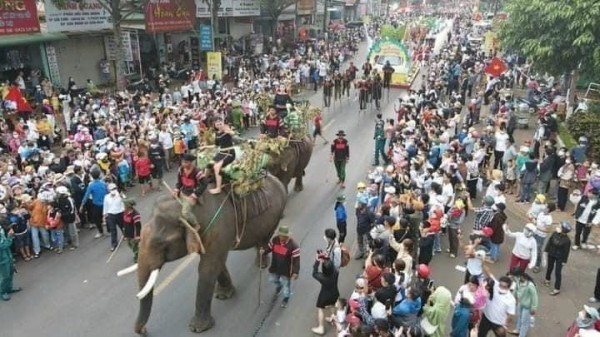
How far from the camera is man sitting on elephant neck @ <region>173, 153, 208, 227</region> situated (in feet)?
23.9

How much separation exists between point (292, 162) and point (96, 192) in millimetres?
4394

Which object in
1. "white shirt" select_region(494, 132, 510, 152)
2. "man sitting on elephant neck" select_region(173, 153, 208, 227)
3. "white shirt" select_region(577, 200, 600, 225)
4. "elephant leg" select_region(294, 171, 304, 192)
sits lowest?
"elephant leg" select_region(294, 171, 304, 192)

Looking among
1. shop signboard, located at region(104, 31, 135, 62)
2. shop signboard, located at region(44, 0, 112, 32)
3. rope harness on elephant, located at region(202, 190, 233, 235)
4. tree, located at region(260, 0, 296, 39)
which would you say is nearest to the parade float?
shop signboard, located at region(104, 31, 135, 62)

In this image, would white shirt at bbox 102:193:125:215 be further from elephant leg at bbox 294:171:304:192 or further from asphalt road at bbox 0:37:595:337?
elephant leg at bbox 294:171:304:192

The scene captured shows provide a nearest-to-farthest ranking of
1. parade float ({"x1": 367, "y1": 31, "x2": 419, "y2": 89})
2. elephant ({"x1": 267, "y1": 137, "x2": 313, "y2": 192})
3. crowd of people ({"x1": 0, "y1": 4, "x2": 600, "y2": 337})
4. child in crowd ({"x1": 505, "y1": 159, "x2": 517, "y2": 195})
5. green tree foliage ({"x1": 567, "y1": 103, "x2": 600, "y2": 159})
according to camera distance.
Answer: crowd of people ({"x1": 0, "y1": 4, "x2": 600, "y2": 337}) → elephant ({"x1": 267, "y1": 137, "x2": 313, "y2": 192}) → child in crowd ({"x1": 505, "y1": 159, "x2": 517, "y2": 195}) → green tree foliage ({"x1": 567, "y1": 103, "x2": 600, "y2": 159}) → parade float ({"x1": 367, "y1": 31, "x2": 419, "y2": 89})

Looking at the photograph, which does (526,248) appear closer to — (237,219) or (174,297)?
(237,219)

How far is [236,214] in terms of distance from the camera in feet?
27.1

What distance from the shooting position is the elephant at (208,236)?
23.1 feet

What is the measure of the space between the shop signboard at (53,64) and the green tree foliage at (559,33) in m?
18.7

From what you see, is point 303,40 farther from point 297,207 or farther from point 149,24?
point 297,207

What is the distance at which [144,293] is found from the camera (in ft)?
22.5

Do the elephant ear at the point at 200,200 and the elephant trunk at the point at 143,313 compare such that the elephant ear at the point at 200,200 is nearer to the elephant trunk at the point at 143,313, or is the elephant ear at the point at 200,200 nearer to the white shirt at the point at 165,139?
the elephant trunk at the point at 143,313

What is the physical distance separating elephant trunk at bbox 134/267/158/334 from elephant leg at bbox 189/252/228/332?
688mm

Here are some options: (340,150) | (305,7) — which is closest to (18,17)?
(340,150)
